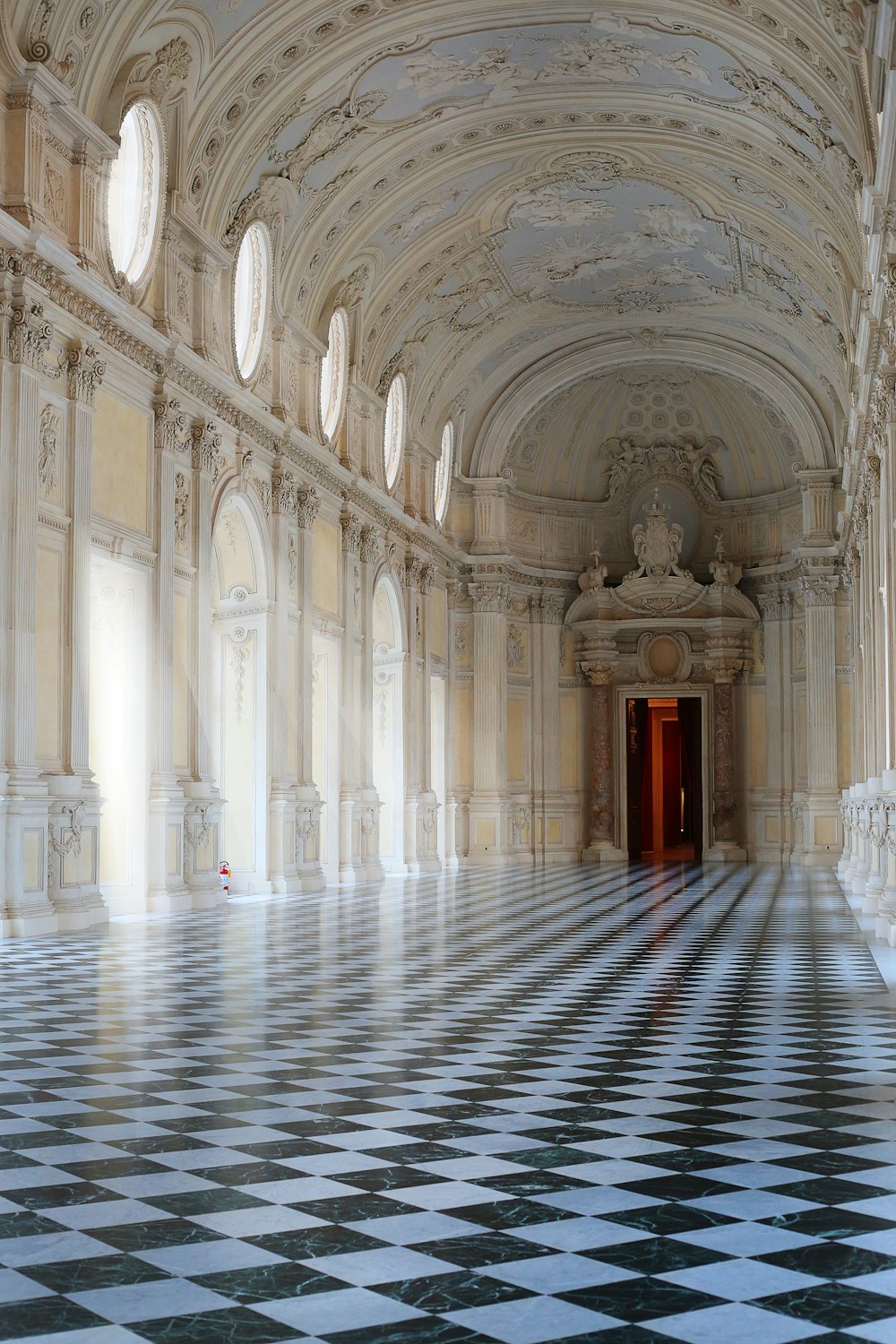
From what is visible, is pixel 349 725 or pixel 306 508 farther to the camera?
pixel 349 725

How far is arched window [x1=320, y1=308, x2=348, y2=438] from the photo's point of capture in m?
25.2

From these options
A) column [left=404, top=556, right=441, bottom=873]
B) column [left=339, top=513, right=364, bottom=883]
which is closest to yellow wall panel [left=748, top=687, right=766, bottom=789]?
column [left=404, top=556, right=441, bottom=873]

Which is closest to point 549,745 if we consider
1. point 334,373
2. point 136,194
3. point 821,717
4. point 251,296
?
point 821,717

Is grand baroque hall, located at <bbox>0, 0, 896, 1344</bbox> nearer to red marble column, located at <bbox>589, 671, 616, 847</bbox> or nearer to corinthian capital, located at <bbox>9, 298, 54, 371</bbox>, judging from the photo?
corinthian capital, located at <bbox>9, 298, 54, 371</bbox>

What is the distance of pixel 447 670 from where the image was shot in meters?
32.5

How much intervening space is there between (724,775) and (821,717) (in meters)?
2.73

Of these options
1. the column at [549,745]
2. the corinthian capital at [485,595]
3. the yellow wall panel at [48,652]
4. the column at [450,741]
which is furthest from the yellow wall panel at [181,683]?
the column at [549,745]

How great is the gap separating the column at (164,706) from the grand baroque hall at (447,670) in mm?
78

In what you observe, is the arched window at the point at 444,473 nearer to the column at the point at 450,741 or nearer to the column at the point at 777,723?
the column at the point at 450,741

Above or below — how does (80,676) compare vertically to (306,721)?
above

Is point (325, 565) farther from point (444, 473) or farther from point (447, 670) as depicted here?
point (444, 473)

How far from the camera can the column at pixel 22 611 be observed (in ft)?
47.3

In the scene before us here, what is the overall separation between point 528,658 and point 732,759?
16.9 ft

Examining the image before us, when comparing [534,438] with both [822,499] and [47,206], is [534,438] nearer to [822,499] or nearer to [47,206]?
[822,499]
